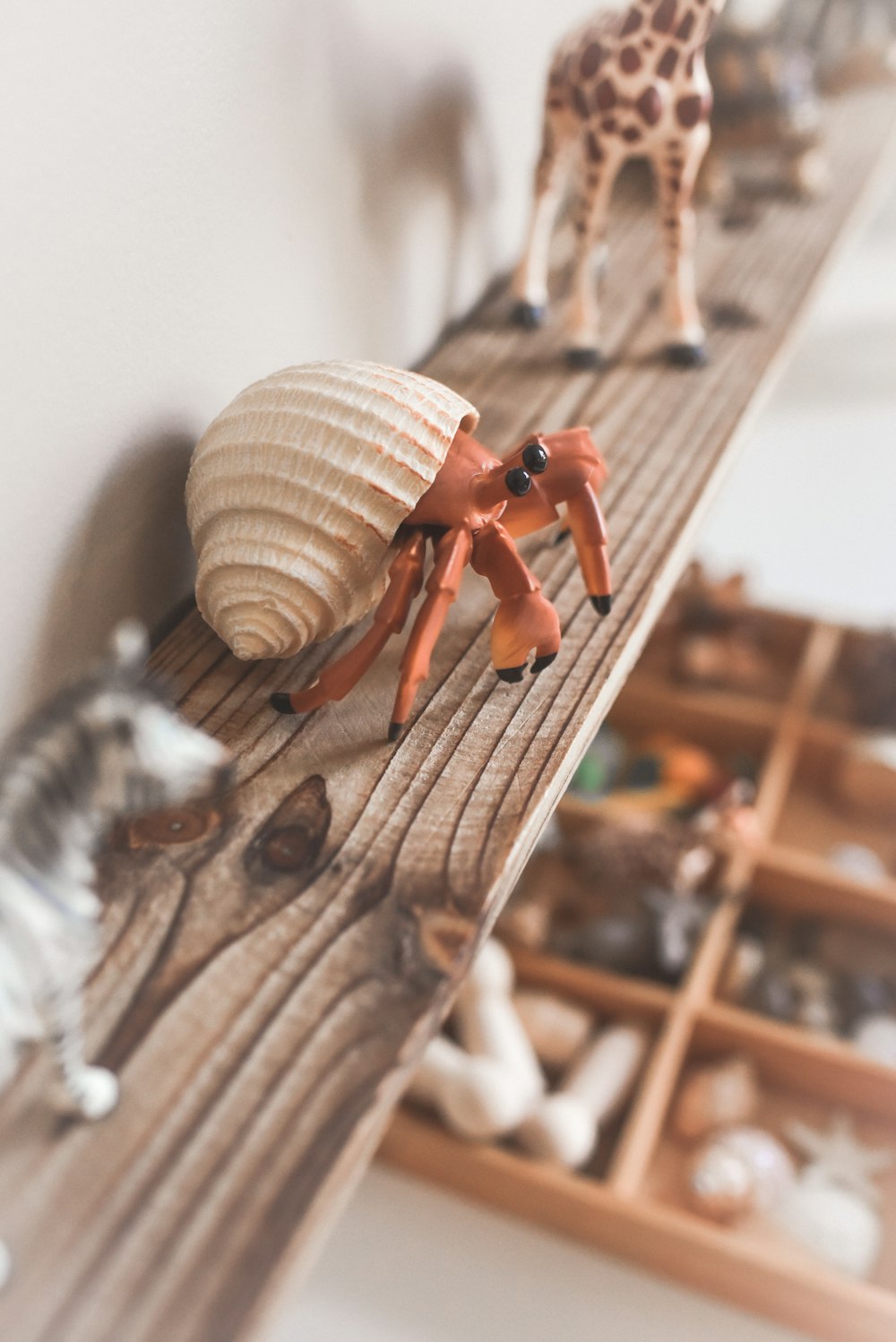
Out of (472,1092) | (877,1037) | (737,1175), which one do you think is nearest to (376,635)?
Result: (472,1092)

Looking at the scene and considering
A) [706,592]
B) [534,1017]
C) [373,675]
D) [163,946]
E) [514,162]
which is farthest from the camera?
[706,592]

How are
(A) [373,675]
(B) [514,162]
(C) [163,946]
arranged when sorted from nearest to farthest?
(C) [163,946] → (A) [373,675] → (B) [514,162]

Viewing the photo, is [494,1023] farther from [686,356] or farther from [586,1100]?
[686,356]

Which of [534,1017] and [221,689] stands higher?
[221,689]

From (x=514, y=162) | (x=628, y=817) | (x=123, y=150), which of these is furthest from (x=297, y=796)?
(x=628, y=817)

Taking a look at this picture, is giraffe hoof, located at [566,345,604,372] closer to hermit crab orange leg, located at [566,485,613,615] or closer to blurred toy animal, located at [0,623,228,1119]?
hermit crab orange leg, located at [566,485,613,615]

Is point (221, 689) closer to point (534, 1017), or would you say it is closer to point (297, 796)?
point (297, 796)
